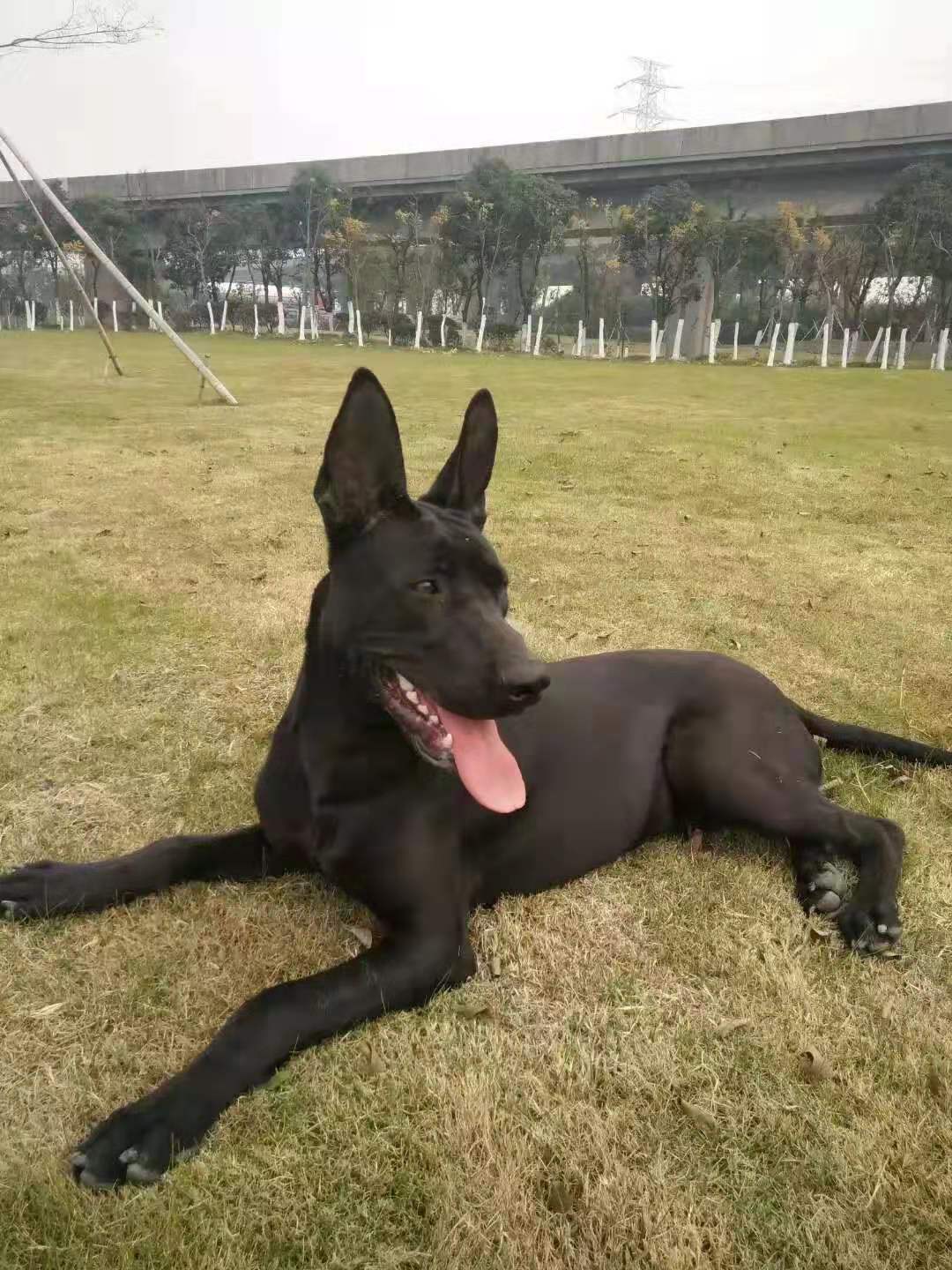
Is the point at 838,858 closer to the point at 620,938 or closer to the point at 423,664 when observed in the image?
the point at 620,938

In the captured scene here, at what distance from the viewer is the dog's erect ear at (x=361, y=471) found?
2.46 m

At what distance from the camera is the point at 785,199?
47.2 metres

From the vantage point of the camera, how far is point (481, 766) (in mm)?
2441

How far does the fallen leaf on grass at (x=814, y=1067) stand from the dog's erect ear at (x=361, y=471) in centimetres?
175

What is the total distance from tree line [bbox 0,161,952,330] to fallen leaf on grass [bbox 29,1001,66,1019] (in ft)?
144

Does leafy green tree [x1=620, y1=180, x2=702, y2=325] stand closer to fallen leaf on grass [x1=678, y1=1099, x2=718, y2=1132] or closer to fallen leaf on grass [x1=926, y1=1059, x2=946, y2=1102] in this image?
fallen leaf on grass [x1=926, y1=1059, x2=946, y2=1102]

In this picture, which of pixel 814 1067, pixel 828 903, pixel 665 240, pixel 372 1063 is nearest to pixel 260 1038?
pixel 372 1063

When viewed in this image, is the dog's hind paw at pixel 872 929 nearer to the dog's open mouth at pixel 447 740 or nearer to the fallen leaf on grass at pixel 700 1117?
the fallen leaf on grass at pixel 700 1117

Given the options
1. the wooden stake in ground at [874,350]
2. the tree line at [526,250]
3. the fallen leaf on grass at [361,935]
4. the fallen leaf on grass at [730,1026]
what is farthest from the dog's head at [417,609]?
the tree line at [526,250]

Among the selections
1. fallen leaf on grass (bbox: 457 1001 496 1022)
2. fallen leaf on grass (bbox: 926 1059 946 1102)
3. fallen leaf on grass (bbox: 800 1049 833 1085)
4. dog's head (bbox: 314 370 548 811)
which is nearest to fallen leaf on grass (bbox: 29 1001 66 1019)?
fallen leaf on grass (bbox: 457 1001 496 1022)

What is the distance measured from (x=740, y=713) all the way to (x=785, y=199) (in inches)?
2029

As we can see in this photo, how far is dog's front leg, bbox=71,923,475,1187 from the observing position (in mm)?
1913

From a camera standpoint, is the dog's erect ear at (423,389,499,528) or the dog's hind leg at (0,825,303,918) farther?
the dog's hind leg at (0,825,303,918)

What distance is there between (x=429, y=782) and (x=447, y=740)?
23cm
